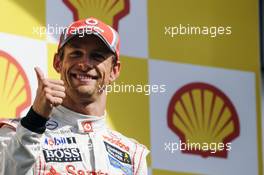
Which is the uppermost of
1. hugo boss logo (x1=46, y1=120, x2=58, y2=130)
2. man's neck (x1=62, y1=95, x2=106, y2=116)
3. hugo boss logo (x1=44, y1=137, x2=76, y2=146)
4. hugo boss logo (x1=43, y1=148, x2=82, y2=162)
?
man's neck (x1=62, y1=95, x2=106, y2=116)

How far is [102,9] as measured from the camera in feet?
12.0

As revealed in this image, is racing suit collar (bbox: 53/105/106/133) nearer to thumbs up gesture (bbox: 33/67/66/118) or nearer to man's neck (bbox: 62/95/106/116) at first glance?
man's neck (bbox: 62/95/106/116)

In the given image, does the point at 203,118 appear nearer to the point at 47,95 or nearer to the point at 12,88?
the point at 12,88

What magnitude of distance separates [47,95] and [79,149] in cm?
40

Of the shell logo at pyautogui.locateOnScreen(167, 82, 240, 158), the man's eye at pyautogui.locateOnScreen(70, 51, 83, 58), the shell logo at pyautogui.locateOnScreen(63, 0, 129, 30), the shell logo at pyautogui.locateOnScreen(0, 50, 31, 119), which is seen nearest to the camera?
the man's eye at pyautogui.locateOnScreen(70, 51, 83, 58)

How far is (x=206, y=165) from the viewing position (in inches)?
157

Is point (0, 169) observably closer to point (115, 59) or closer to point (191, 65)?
point (115, 59)

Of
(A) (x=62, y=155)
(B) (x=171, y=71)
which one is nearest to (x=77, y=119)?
(A) (x=62, y=155)

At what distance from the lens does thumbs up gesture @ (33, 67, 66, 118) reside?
7.45ft

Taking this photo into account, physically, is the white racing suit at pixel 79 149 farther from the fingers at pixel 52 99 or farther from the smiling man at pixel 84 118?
the fingers at pixel 52 99

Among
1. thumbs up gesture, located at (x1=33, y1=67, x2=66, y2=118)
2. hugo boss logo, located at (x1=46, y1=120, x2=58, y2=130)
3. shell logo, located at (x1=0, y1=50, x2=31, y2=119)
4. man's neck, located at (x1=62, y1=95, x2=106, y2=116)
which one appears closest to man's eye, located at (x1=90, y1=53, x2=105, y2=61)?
man's neck, located at (x1=62, y1=95, x2=106, y2=116)

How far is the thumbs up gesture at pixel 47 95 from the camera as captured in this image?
2.27 m

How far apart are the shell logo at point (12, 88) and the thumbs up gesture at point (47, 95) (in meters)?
0.98

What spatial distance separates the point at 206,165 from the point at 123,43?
67 centimetres
